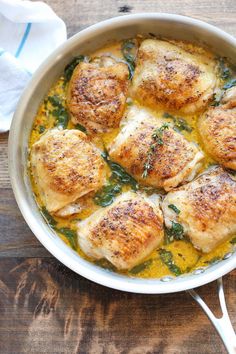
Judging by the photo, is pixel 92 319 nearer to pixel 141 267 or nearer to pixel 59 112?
pixel 141 267

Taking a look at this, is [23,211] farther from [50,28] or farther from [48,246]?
[50,28]

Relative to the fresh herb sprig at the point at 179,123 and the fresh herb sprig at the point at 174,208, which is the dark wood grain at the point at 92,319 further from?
the fresh herb sprig at the point at 179,123

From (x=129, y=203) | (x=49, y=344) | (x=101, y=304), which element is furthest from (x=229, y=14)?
(x=49, y=344)

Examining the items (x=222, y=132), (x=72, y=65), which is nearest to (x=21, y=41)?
(x=72, y=65)

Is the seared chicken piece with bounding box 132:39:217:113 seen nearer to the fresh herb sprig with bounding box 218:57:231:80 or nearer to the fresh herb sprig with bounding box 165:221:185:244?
the fresh herb sprig with bounding box 218:57:231:80

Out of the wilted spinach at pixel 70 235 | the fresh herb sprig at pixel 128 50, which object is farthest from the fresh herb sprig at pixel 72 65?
the wilted spinach at pixel 70 235

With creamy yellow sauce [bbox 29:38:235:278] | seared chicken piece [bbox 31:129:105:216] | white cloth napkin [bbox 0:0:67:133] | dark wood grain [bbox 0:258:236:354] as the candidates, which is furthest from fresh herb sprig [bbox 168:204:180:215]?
white cloth napkin [bbox 0:0:67:133]
